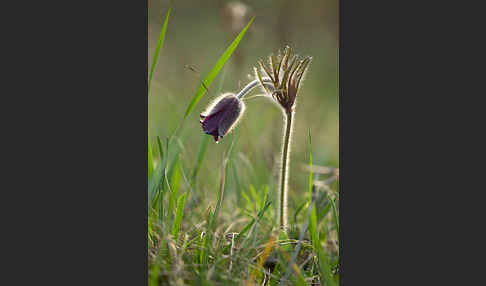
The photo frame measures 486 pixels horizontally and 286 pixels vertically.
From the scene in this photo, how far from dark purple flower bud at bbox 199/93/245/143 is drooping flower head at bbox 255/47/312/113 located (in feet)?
0.53

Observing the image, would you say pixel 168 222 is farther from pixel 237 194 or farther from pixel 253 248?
pixel 237 194

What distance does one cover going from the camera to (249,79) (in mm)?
3703

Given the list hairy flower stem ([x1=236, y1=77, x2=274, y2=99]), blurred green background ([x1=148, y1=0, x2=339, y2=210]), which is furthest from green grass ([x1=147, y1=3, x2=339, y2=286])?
blurred green background ([x1=148, y1=0, x2=339, y2=210])

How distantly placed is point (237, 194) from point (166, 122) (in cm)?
103

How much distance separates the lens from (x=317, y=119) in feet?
12.6

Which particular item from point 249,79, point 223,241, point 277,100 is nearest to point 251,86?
point 277,100

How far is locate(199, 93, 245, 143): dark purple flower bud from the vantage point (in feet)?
6.26

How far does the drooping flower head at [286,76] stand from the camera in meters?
1.95

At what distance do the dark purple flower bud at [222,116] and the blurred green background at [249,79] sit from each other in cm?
58

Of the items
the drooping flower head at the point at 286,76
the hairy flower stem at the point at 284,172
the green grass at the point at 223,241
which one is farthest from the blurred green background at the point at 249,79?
the drooping flower head at the point at 286,76

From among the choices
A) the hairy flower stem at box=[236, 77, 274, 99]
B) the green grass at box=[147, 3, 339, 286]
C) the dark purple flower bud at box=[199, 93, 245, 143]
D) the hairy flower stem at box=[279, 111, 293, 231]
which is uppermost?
the hairy flower stem at box=[236, 77, 274, 99]

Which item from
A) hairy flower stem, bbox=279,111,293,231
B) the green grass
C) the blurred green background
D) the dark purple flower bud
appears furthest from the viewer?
the blurred green background

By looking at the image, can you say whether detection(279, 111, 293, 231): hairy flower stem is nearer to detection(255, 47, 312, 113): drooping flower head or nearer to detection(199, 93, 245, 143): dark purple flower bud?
detection(255, 47, 312, 113): drooping flower head

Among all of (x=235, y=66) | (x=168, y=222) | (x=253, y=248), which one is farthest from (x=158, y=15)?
(x=253, y=248)
